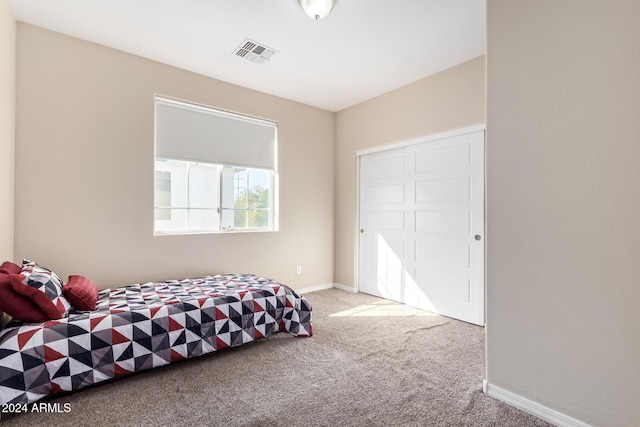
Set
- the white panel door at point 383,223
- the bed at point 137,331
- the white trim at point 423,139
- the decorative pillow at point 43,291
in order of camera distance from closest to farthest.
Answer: the bed at point 137,331, the decorative pillow at point 43,291, the white trim at point 423,139, the white panel door at point 383,223

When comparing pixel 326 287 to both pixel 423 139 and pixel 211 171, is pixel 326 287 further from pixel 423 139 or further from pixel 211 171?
pixel 423 139

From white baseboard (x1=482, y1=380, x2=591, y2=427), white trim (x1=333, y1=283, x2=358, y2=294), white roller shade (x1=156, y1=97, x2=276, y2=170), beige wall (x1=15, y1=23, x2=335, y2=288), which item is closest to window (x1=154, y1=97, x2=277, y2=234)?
white roller shade (x1=156, y1=97, x2=276, y2=170)

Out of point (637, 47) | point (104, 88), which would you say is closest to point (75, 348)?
point (104, 88)

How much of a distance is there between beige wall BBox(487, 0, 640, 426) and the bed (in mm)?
1744

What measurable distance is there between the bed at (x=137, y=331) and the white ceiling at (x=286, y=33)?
214cm

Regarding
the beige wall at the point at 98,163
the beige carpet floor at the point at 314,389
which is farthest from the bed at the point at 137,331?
the beige wall at the point at 98,163

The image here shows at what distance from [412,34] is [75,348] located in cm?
342

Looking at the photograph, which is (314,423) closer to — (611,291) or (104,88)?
(611,291)

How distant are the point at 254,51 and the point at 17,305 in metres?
2.71

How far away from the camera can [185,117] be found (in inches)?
138

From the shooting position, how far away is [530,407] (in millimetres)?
1759

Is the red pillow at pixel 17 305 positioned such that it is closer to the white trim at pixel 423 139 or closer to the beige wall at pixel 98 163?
the beige wall at pixel 98 163

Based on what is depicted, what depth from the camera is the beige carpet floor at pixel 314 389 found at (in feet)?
5.60

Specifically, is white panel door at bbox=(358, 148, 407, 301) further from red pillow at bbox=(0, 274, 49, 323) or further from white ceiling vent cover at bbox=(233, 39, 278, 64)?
red pillow at bbox=(0, 274, 49, 323)
